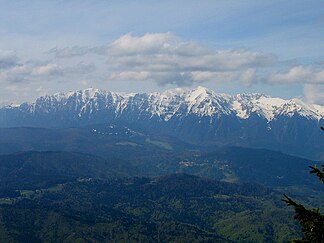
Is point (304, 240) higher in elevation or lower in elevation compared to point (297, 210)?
lower

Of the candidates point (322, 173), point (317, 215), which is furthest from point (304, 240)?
point (322, 173)

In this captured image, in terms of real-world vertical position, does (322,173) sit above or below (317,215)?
above

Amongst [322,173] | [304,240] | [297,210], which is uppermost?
[322,173]

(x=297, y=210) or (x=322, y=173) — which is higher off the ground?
(x=322, y=173)

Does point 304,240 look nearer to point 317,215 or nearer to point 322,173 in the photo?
point 317,215
